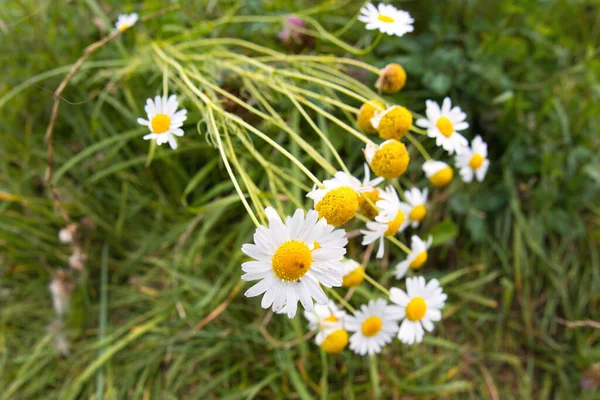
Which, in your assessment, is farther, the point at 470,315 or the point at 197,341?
the point at 470,315

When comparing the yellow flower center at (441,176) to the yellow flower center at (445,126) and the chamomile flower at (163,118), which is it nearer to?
the yellow flower center at (445,126)

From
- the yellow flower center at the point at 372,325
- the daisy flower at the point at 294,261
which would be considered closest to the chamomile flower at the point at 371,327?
the yellow flower center at the point at 372,325

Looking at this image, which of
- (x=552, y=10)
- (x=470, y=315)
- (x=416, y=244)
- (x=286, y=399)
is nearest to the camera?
(x=416, y=244)

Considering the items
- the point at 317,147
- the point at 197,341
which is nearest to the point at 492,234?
the point at 317,147

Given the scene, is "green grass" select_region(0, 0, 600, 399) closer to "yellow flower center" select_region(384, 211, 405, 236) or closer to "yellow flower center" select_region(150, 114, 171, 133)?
"yellow flower center" select_region(150, 114, 171, 133)

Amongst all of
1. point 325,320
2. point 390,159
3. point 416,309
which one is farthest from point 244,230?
point 390,159

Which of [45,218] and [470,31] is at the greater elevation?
[470,31]

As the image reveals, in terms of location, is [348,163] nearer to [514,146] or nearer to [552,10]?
[514,146]
